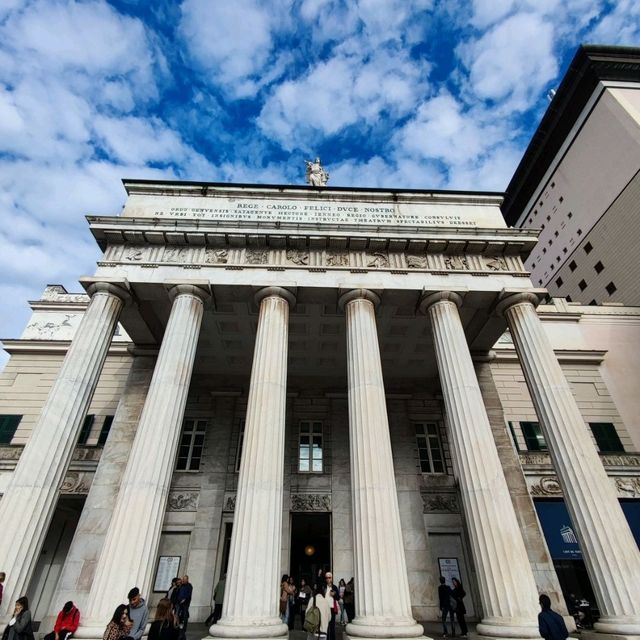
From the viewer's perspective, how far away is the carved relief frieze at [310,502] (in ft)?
55.6

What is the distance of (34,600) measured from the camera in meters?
16.5

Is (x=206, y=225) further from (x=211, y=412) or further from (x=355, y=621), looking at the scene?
(x=355, y=621)

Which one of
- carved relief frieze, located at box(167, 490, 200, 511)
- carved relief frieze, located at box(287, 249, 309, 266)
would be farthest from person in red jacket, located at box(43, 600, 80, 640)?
carved relief frieze, located at box(287, 249, 309, 266)

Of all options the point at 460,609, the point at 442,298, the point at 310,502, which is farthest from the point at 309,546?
the point at 442,298

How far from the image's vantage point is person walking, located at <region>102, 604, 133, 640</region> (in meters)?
6.23

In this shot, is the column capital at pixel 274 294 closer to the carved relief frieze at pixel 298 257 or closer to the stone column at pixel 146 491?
the carved relief frieze at pixel 298 257

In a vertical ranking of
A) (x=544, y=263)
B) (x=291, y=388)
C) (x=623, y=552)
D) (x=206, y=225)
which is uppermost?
(x=544, y=263)

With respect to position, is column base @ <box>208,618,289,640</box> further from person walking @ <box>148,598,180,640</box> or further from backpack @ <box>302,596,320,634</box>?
person walking @ <box>148,598,180,640</box>

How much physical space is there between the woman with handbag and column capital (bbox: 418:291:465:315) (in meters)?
13.2

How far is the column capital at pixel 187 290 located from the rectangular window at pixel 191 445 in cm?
699

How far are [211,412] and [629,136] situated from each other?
32556mm

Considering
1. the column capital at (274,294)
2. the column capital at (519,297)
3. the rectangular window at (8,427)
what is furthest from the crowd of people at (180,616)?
the rectangular window at (8,427)

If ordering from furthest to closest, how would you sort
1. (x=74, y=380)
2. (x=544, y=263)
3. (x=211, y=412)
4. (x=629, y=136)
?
(x=544, y=263)
(x=629, y=136)
(x=211, y=412)
(x=74, y=380)

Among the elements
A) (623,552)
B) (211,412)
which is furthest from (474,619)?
(211,412)
